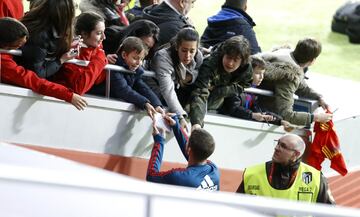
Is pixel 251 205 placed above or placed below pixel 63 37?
above

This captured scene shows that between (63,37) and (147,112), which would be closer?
(63,37)

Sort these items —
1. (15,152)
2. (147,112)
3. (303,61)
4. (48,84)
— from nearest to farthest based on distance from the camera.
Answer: (15,152) < (48,84) < (147,112) < (303,61)

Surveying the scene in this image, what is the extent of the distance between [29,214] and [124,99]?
3.78 m

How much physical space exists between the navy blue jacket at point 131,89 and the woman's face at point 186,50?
309mm

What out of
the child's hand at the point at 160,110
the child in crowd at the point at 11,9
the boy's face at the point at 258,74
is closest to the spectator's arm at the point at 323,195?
the child's hand at the point at 160,110

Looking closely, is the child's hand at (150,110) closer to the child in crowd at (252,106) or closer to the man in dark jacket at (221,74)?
the man in dark jacket at (221,74)

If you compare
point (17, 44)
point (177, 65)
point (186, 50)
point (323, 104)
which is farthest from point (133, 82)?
point (323, 104)

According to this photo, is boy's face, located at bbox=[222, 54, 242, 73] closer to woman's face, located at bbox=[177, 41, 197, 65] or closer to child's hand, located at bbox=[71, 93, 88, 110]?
woman's face, located at bbox=[177, 41, 197, 65]

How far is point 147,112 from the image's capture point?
313 inches

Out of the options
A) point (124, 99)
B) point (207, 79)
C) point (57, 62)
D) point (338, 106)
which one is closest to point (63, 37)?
point (57, 62)

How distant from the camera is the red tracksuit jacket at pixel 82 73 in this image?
25.0 feet

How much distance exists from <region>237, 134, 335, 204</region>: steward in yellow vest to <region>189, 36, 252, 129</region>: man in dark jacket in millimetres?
825

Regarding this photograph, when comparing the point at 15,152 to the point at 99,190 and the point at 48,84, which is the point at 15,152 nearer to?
the point at 99,190

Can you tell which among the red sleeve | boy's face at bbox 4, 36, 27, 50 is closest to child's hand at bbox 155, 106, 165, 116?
the red sleeve
